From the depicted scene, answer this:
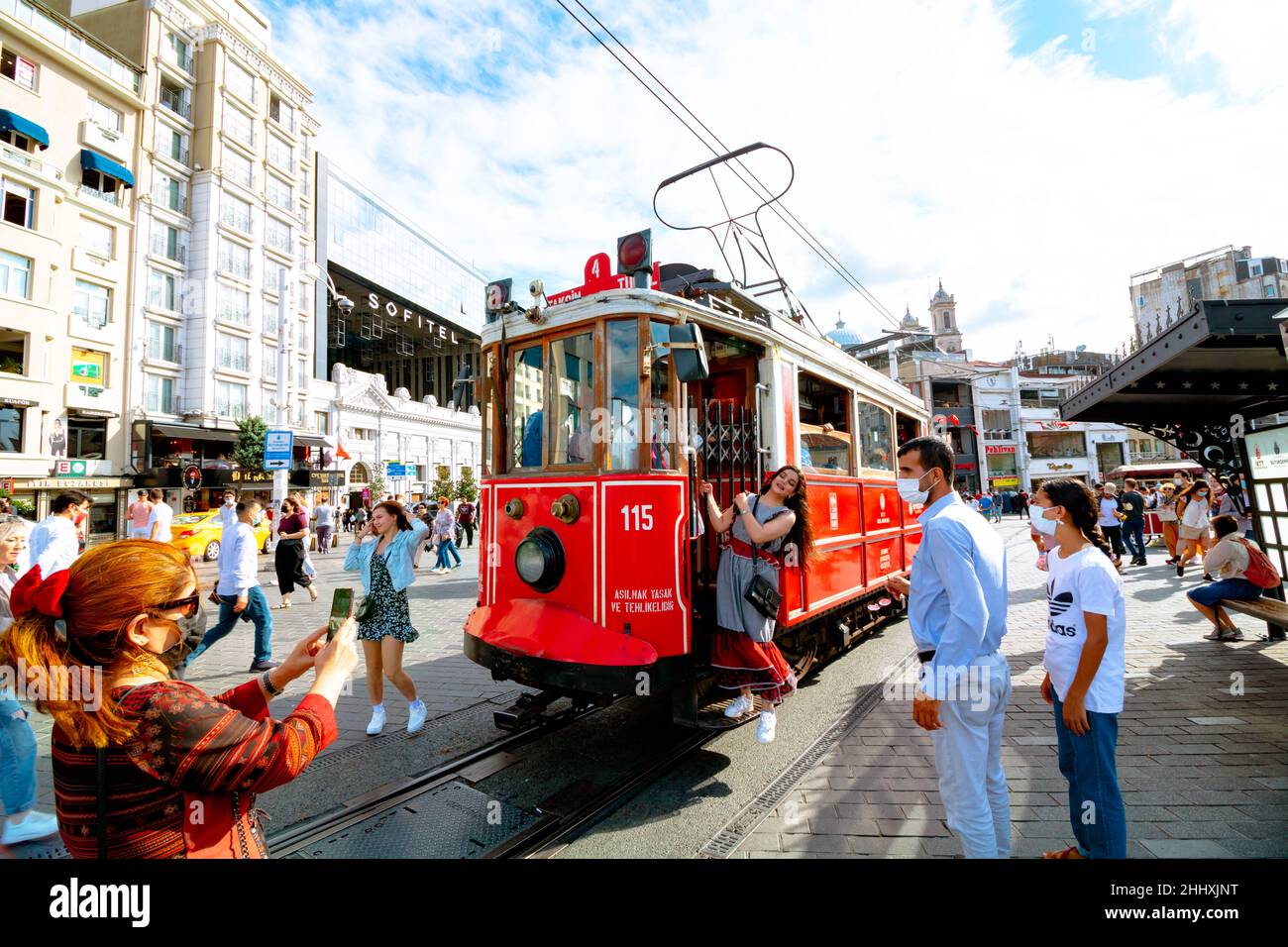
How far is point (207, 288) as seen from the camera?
1160 inches

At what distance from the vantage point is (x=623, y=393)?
4.23 meters

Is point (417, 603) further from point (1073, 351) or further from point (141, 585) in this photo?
point (1073, 351)

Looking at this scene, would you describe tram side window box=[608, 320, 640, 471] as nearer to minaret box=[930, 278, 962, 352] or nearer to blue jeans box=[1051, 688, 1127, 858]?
blue jeans box=[1051, 688, 1127, 858]

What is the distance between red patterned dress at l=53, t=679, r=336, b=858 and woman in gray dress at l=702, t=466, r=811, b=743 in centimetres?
309

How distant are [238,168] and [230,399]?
12263 millimetres

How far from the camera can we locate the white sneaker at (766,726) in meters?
4.18

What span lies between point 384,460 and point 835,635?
1526 inches

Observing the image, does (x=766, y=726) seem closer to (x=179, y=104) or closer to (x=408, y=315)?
(x=179, y=104)

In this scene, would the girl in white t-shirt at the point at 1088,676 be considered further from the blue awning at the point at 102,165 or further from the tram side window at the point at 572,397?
the blue awning at the point at 102,165

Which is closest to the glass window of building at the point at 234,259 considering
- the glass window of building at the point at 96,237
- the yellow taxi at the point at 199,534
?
the glass window of building at the point at 96,237

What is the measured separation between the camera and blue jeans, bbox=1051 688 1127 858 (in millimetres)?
→ 2537

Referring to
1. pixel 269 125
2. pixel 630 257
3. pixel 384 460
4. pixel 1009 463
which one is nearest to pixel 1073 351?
pixel 1009 463

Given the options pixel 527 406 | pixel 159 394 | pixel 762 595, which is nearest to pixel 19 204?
pixel 159 394

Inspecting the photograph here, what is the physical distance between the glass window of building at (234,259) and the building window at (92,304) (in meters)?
5.56
